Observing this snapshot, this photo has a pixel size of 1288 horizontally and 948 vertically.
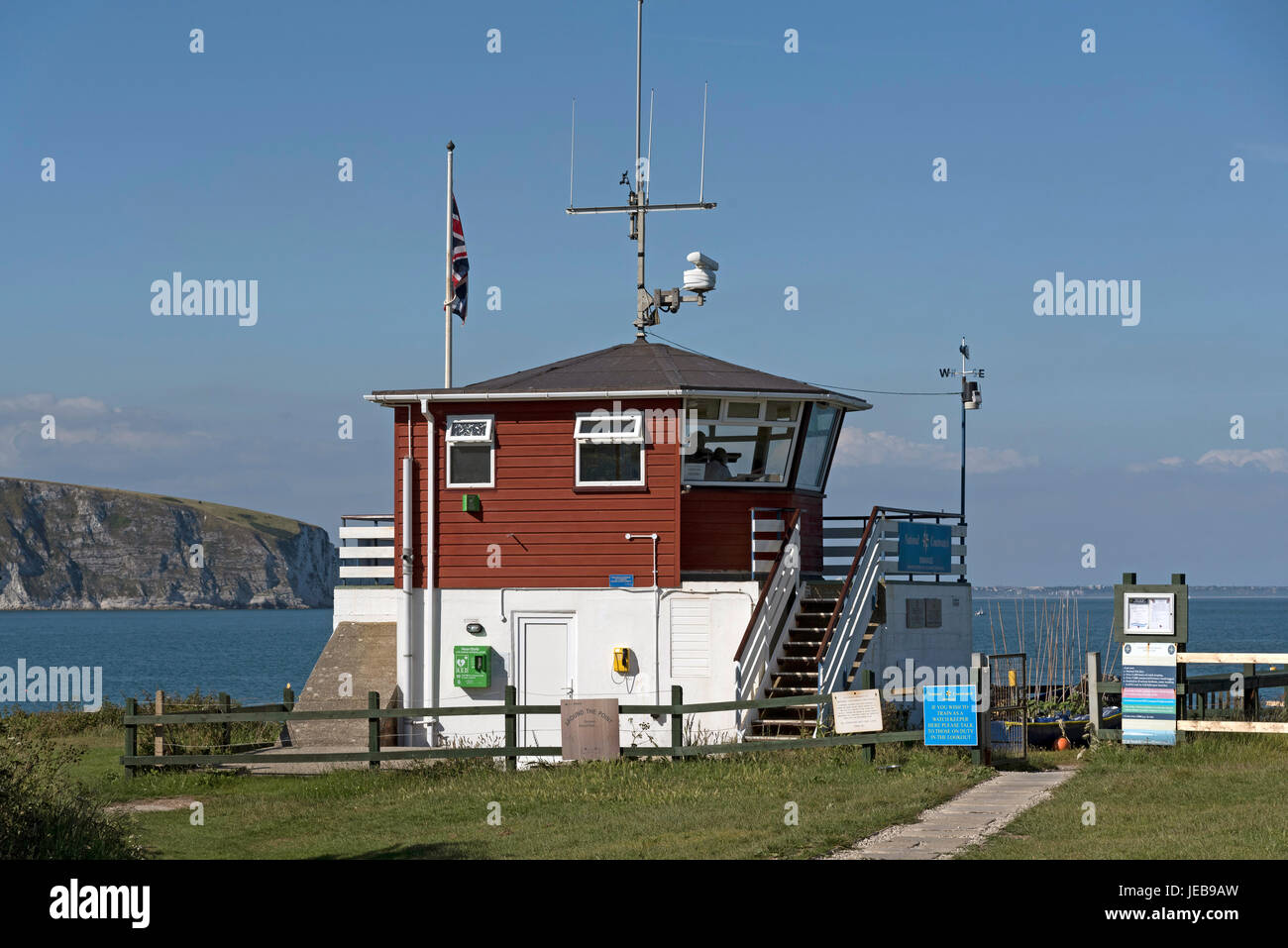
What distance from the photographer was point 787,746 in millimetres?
20016

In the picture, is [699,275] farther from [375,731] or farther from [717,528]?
[375,731]

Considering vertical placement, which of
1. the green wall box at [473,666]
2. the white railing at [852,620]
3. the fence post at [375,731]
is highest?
the white railing at [852,620]

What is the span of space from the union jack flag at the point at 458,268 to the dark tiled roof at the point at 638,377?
2797 mm

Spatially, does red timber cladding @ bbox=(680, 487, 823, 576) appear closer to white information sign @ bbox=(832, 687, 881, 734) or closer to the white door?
the white door

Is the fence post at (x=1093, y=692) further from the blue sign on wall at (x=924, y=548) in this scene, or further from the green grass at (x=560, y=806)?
the green grass at (x=560, y=806)

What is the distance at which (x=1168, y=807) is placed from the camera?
15.3 meters

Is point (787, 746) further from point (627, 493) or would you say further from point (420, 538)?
point (420, 538)

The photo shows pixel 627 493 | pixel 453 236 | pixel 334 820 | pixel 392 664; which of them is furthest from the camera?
pixel 453 236

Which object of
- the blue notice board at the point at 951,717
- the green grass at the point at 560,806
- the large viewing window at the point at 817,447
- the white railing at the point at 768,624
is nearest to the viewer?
the green grass at the point at 560,806

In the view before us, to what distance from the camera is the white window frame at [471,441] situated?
24.8 metres

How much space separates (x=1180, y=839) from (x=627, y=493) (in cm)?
1259

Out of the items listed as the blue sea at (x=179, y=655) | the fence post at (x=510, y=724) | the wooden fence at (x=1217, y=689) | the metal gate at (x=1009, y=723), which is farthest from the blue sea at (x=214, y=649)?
the fence post at (x=510, y=724)

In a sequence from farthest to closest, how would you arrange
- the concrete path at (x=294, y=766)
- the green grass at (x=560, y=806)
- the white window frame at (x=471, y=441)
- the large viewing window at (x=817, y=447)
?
the large viewing window at (x=817, y=447) → the white window frame at (x=471, y=441) → the concrete path at (x=294, y=766) → the green grass at (x=560, y=806)
